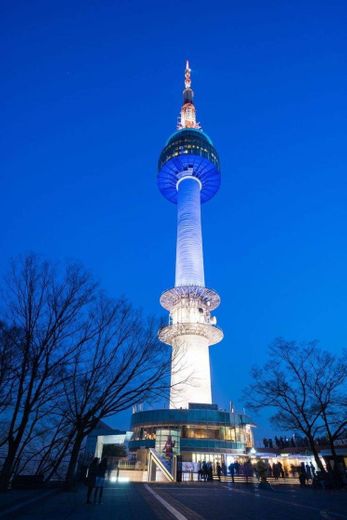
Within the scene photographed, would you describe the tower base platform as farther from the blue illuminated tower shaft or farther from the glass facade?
the blue illuminated tower shaft

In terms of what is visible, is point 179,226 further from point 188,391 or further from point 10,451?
point 10,451

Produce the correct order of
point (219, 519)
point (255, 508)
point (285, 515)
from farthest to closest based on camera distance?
point (255, 508) < point (285, 515) < point (219, 519)

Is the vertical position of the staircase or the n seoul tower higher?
the n seoul tower

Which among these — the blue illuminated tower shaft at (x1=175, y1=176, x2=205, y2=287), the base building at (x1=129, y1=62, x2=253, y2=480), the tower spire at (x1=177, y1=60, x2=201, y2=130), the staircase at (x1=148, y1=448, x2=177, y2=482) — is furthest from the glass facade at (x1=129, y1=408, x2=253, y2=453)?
the tower spire at (x1=177, y1=60, x2=201, y2=130)

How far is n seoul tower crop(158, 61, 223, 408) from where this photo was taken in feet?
172

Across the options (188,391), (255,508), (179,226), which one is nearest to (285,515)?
(255,508)

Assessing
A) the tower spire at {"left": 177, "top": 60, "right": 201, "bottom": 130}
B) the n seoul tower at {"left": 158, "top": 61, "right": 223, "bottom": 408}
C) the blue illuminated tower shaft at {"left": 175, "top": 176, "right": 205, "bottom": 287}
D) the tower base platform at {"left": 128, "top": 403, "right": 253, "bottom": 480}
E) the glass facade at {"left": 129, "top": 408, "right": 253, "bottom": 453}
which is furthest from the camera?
the tower spire at {"left": 177, "top": 60, "right": 201, "bottom": 130}

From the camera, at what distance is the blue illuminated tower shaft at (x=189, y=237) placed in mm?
62625

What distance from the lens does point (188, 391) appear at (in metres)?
51.3

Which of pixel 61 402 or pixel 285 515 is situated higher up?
pixel 61 402

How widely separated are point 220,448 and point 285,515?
35613 millimetres

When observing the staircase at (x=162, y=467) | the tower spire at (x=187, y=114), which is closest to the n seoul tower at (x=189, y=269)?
the tower spire at (x=187, y=114)

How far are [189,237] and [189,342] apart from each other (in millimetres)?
21894

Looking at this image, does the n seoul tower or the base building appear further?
the n seoul tower
